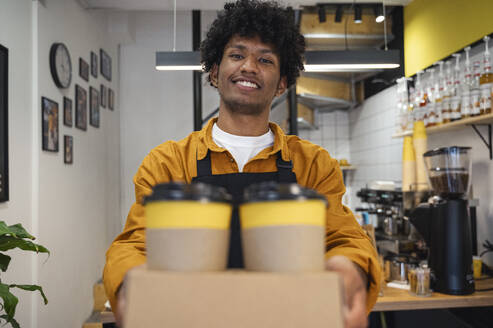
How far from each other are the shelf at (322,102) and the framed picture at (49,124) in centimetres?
292

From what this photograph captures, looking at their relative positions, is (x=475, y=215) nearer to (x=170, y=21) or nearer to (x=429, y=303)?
(x=429, y=303)

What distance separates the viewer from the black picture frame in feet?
8.70

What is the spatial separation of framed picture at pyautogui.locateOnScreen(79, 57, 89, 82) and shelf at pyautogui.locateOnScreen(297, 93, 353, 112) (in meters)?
2.51

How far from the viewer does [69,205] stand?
13.0 ft

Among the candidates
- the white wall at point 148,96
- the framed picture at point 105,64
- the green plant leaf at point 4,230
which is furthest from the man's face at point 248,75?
the white wall at point 148,96

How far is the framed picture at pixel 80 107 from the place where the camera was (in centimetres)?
417

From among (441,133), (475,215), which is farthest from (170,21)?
(475,215)

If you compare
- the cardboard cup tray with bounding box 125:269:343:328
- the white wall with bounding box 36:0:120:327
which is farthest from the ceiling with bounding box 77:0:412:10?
the cardboard cup tray with bounding box 125:269:343:328

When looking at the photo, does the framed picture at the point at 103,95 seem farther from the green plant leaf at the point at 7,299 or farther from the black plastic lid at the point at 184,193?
the black plastic lid at the point at 184,193

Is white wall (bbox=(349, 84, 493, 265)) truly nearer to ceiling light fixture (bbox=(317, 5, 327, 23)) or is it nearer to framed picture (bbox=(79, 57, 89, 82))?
ceiling light fixture (bbox=(317, 5, 327, 23))

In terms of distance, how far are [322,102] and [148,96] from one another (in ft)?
8.11

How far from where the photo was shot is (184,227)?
2.01ft

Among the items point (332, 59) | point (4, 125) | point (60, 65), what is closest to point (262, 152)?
point (332, 59)

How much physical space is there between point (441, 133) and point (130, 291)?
12.3ft
